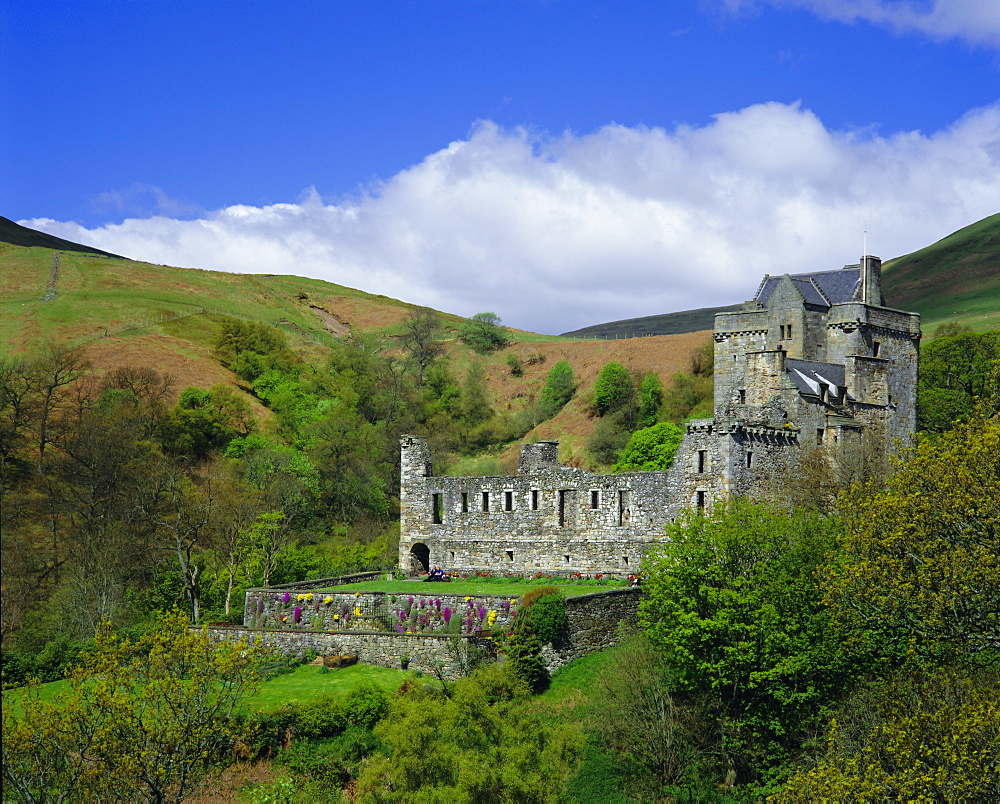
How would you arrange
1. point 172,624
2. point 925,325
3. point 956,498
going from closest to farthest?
1. point 956,498
2. point 172,624
3. point 925,325

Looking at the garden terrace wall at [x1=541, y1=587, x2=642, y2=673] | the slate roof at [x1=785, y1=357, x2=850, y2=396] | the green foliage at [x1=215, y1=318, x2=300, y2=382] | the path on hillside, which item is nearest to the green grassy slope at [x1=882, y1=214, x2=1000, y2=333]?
the slate roof at [x1=785, y1=357, x2=850, y2=396]

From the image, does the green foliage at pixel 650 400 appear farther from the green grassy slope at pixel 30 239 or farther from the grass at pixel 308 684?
the green grassy slope at pixel 30 239

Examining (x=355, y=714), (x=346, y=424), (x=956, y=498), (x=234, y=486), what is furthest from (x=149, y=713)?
(x=346, y=424)

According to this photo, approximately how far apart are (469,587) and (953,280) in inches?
4477

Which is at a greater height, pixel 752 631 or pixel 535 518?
pixel 535 518

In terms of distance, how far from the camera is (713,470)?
40.3m

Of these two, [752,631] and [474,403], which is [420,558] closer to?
[752,631]

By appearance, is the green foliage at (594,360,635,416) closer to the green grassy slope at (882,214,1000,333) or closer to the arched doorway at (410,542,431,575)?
the green grassy slope at (882,214,1000,333)

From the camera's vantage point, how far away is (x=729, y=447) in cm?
4009

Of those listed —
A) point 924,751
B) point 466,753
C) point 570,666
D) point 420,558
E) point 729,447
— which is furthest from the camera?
point 420,558

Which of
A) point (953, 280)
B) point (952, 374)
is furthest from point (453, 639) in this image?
point (953, 280)

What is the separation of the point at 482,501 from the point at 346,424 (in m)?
33.6

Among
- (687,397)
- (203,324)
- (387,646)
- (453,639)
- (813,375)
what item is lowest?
(387,646)

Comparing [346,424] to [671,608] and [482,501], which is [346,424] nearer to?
[482,501]
